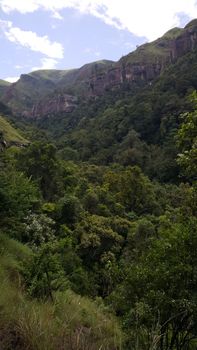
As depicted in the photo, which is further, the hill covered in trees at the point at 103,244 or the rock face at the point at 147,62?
the rock face at the point at 147,62

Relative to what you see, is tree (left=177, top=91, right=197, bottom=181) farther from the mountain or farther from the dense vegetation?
the mountain

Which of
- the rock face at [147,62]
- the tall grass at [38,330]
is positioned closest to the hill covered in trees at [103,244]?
the tall grass at [38,330]

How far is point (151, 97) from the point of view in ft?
311

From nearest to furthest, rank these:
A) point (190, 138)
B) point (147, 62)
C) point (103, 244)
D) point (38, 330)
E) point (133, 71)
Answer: point (38, 330), point (190, 138), point (103, 244), point (133, 71), point (147, 62)

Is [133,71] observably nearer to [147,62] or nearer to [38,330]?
[147,62]

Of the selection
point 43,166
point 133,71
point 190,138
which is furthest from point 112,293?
point 133,71

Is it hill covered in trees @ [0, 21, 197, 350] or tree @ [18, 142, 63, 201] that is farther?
tree @ [18, 142, 63, 201]

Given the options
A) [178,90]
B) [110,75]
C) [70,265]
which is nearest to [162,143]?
[178,90]

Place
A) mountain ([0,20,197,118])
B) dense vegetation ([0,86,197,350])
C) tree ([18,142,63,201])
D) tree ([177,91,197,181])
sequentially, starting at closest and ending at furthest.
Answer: dense vegetation ([0,86,197,350])
tree ([177,91,197,181])
tree ([18,142,63,201])
mountain ([0,20,197,118])

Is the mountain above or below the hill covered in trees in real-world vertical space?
above

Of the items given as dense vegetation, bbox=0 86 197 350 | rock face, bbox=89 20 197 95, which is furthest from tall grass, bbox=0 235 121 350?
rock face, bbox=89 20 197 95

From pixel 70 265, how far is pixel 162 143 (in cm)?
6329

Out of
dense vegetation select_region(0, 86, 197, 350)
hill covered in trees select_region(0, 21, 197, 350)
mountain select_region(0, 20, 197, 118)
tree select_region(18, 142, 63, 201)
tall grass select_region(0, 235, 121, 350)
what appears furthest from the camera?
mountain select_region(0, 20, 197, 118)

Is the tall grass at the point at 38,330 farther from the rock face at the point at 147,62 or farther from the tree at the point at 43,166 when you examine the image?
the rock face at the point at 147,62
